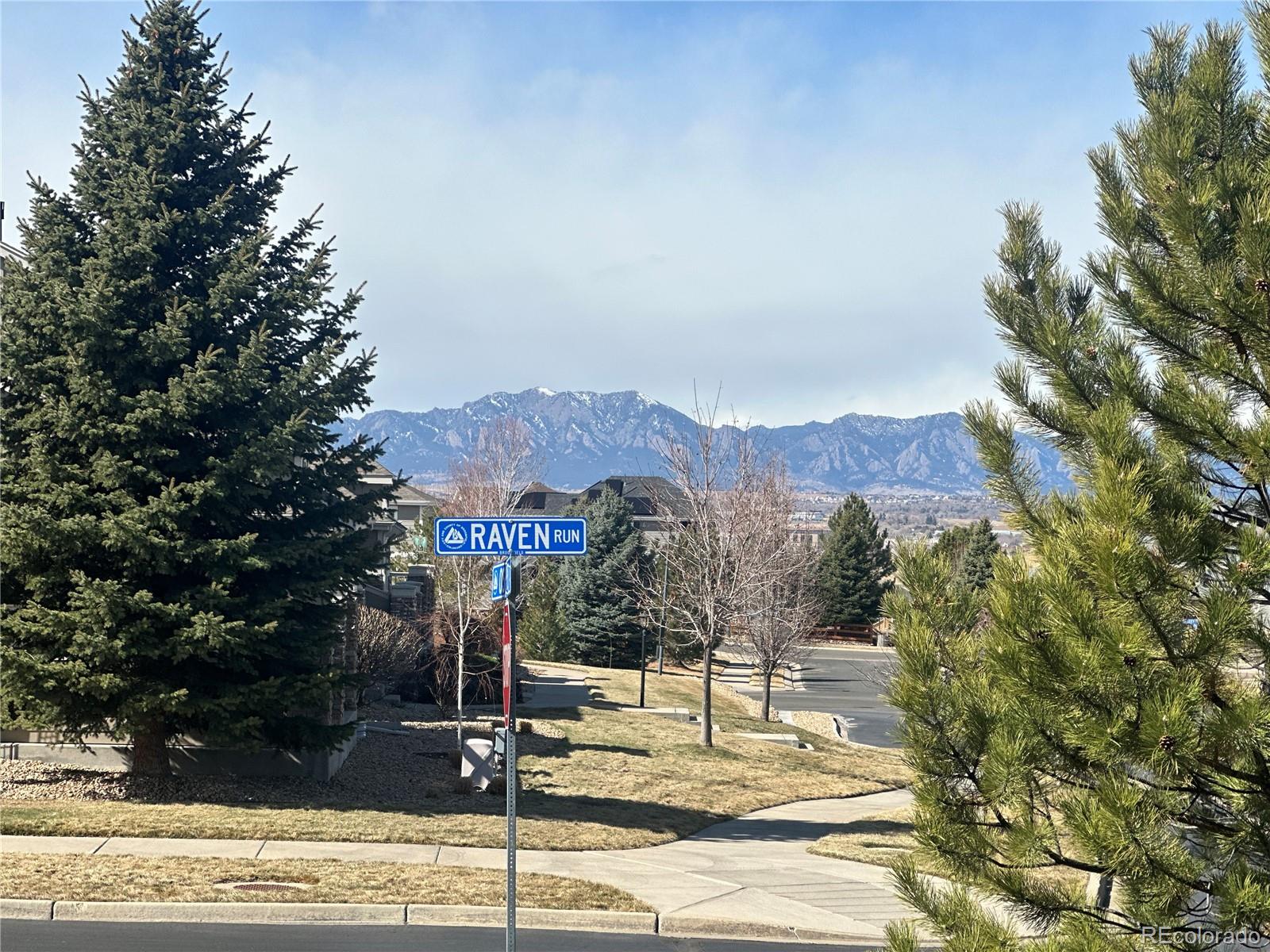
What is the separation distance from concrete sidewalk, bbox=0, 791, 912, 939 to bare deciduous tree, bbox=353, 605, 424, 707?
40.4 feet

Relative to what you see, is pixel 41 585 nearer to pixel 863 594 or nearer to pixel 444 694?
pixel 444 694

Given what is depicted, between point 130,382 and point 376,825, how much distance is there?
6.93m

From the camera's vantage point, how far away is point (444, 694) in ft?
99.0

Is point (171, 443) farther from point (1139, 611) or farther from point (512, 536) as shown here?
point (1139, 611)

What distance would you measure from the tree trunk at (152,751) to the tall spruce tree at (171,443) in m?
0.03

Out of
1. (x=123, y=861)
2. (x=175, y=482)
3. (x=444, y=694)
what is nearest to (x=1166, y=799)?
(x=123, y=861)

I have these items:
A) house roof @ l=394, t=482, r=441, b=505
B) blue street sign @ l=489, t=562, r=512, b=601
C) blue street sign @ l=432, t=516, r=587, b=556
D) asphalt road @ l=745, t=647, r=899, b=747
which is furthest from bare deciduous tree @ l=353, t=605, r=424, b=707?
house roof @ l=394, t=482, r=441, b=505

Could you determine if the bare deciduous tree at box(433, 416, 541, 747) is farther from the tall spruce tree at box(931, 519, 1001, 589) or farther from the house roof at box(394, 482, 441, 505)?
the tall spruce tree at box(931, 519, 1001, 589)

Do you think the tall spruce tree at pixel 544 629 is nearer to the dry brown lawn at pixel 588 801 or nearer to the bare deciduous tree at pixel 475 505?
the bare deciduous tree at pixel 475 505

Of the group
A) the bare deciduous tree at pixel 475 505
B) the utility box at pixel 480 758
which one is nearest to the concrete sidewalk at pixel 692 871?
the utility box at pixel 480 758

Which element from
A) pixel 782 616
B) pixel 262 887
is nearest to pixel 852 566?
pixel 782 616

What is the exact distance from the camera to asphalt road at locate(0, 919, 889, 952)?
9344 millimetres

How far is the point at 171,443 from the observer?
50.9 ft

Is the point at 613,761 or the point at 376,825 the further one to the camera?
the point at 613,761
